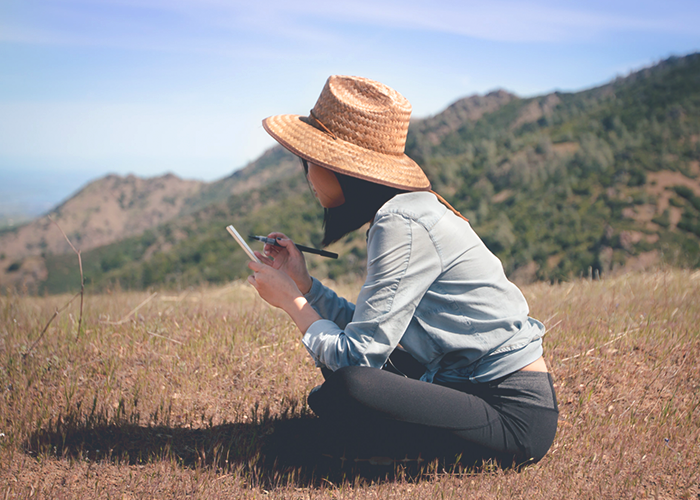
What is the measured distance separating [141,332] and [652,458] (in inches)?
114

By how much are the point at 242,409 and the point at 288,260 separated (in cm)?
92

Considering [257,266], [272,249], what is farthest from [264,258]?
[257,266]

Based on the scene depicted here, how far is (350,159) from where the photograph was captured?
178 cm

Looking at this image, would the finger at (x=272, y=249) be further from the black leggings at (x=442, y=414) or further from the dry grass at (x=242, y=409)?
the dry grass at (x=242, y=409)

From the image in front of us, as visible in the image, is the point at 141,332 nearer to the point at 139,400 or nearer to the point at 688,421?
the point at 139,400

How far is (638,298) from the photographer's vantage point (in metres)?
3.97

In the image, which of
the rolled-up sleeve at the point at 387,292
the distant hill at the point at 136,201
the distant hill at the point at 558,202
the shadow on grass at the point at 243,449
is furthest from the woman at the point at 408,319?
the distant hill at the point at 136,201

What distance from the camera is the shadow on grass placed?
1956mm

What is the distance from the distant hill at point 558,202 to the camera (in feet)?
139

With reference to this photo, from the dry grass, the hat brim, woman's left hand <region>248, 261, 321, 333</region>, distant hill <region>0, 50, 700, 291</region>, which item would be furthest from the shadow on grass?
→ distant hill <region>0, 50, 700, 291</region>

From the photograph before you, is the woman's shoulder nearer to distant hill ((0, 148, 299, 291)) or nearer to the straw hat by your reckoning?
the straw hat

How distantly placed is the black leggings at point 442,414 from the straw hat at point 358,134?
0.74 metres

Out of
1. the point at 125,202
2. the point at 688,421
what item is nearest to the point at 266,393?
the point at 688,421

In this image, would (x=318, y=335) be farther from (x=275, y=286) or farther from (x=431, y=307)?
(x=431, y=307)
